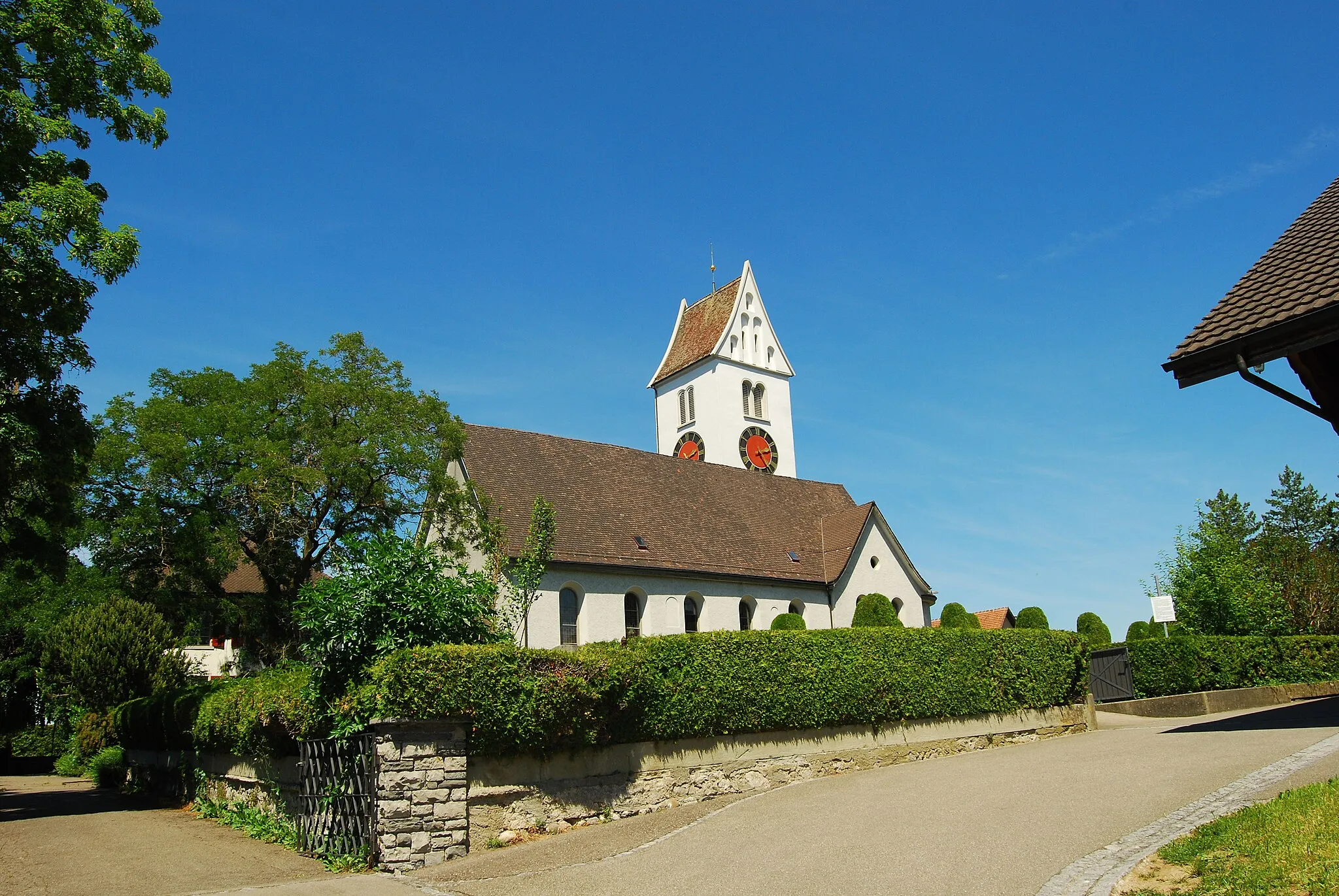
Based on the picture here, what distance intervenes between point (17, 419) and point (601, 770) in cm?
1174

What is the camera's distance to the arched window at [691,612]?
103ft

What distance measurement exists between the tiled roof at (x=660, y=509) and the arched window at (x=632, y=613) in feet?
3.58

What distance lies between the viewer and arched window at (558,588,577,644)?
91.2ft

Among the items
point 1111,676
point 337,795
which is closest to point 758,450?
point 1111,676

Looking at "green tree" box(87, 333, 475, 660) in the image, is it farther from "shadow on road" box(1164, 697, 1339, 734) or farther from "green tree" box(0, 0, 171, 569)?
"shadow on road" box(1164, 697, 1339, 734)

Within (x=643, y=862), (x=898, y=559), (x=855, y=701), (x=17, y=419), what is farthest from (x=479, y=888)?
(x=898, y=559)

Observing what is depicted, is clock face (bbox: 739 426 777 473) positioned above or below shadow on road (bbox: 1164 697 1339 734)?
above

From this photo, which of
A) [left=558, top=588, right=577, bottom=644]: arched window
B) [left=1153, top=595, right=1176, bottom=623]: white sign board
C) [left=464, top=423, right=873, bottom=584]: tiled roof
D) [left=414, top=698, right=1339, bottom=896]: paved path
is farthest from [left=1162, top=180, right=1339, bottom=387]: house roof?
[left=1153, top=595, right=1176, bottom=623]: white sign board

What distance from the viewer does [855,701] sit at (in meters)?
19.2

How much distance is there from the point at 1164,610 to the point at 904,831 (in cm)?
2625

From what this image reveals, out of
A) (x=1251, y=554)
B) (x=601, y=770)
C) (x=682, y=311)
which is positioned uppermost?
(x=682, y=311)

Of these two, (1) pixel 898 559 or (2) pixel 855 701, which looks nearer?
(2) pixel 855 701

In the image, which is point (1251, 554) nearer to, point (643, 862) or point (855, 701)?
point (855, 701)

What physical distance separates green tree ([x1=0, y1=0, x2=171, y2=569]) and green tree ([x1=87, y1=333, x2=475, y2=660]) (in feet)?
20.3
